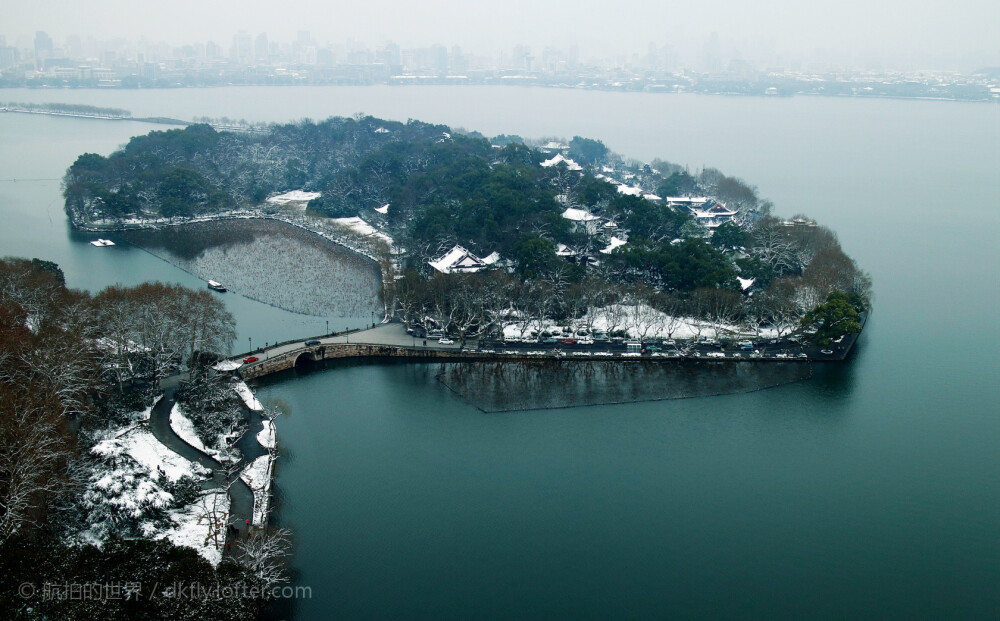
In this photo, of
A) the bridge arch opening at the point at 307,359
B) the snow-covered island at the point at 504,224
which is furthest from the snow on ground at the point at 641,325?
the bridge arch opening at the point at 307,359

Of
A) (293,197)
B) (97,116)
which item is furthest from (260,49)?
(293,197)

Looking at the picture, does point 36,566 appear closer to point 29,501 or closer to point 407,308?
point 29,501

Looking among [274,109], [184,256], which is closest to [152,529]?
[184,256]

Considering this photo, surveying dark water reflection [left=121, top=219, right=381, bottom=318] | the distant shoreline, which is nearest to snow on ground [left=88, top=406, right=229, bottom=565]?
dark water reflection [left=121, top=219, right=381, bottom=318]

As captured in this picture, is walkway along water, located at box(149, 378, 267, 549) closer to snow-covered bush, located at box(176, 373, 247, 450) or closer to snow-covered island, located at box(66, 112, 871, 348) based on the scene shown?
snow-covered bush, located at box(176, 373, 247, 450)

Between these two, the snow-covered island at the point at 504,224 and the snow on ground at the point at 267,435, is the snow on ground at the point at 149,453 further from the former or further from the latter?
the snow-covered island at the point at 504,224

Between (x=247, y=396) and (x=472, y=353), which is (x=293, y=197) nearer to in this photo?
(x=472, y=353)
